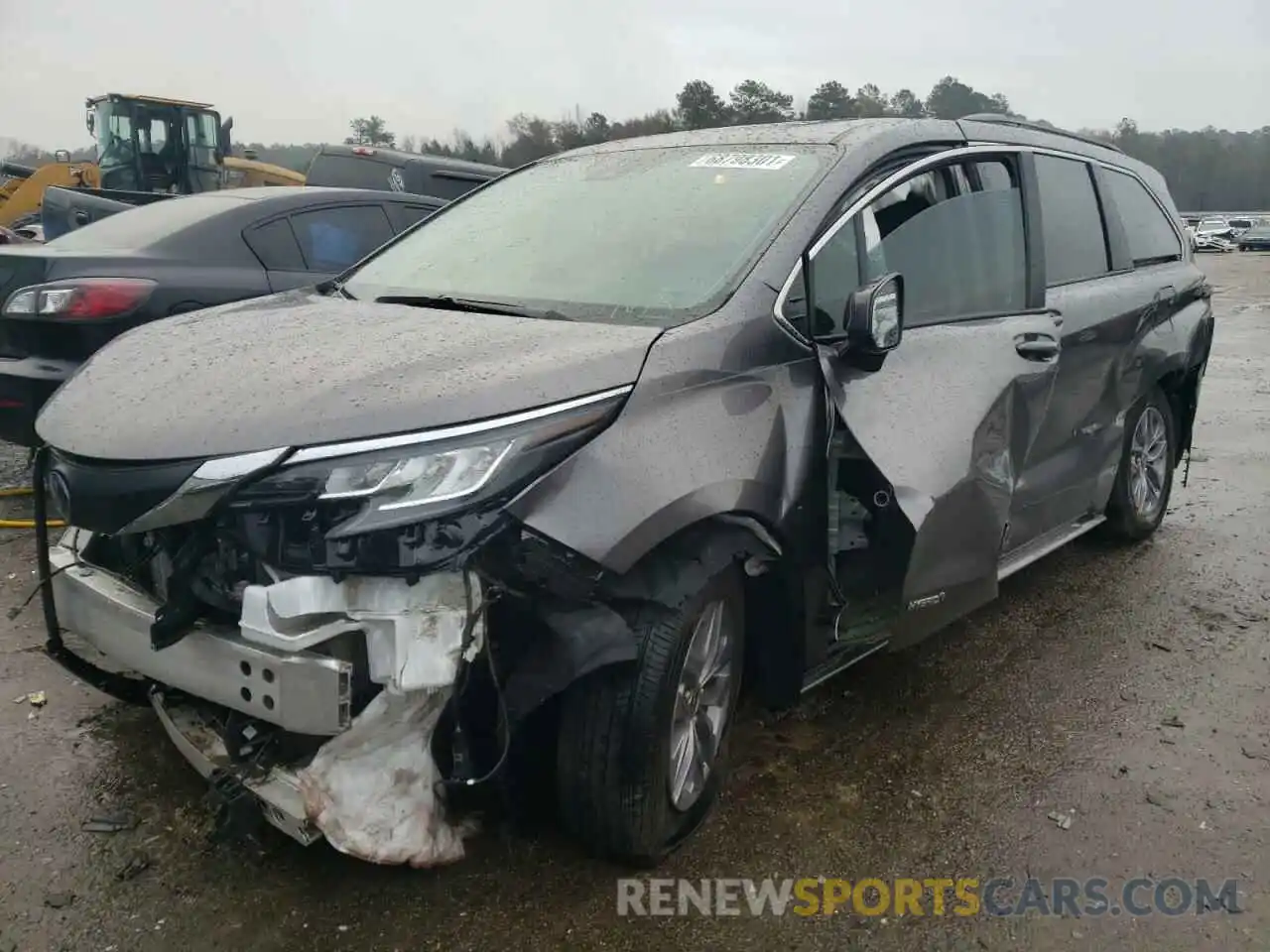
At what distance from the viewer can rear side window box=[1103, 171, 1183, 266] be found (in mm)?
4809

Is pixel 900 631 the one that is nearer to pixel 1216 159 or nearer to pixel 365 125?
pixel 365 125

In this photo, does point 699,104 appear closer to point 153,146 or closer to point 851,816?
point 153,146

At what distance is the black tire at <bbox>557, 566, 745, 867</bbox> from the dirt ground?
167 millimetres

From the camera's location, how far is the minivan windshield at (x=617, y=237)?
2.94m

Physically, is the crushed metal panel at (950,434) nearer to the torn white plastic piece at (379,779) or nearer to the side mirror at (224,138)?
the torn white plastic piece at (379,779)

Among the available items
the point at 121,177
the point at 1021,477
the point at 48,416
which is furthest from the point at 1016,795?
the point at 121,177

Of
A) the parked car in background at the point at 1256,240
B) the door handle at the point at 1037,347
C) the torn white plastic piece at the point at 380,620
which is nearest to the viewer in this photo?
the torn white plastic piece at the point at 380,620

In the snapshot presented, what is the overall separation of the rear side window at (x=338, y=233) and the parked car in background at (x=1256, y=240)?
182ft

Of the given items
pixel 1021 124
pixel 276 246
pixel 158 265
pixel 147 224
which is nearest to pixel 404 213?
pixel 276 246

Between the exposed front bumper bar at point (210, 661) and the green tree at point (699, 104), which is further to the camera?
the green tree at point (699, 104)

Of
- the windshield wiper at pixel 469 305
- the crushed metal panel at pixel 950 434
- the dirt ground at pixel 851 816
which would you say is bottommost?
the dirt ground at pixel 851 816

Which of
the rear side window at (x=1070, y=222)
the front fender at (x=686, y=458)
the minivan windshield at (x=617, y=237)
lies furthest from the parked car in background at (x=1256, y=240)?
the front fender at (x=686, y=458)

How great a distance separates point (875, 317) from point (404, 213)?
14.2ft

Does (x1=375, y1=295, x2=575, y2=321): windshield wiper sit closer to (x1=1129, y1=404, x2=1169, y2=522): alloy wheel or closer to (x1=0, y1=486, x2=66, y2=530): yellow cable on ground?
(x1=0, y1=486, x2=66, y2=530): yellow cable on ground
